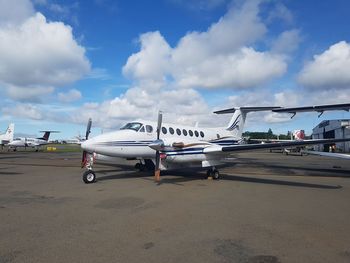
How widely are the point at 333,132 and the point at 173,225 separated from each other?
270 feet

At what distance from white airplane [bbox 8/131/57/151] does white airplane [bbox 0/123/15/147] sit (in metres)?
3.94

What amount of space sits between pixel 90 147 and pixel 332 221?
388 inches

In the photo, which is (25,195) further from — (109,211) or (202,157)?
(202,157)

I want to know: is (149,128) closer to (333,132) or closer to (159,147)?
(159,147)

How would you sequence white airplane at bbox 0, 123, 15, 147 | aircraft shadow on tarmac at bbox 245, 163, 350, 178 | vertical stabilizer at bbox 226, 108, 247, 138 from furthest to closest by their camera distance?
white airplane at bbox 0, 123, 15, 147 < vertical stabilizer at bbox 226, 108, 247, 138 < aircraft shadow on tarmac at bbox 245, 163, 350, 178

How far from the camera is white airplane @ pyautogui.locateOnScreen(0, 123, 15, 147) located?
170ft

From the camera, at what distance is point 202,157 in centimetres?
1552

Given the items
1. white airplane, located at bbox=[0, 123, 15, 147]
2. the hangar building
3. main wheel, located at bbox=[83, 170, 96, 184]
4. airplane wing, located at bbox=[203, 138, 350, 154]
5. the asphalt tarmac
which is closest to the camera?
the asphalt tarmac

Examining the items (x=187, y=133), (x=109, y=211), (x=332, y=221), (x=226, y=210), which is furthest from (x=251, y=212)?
(x=187, y=133)

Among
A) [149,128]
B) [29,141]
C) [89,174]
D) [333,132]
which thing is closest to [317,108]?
[149,128]

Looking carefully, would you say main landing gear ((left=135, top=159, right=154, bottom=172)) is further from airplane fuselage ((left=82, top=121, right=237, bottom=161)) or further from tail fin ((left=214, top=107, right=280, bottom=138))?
tail fin ((left=214, top=107, right=280, bottom=138))

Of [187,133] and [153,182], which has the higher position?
[187,133]

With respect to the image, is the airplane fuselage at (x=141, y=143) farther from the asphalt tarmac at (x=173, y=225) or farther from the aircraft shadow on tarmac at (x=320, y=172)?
the aircraft shadow on tarmac at (x=320, y=172)

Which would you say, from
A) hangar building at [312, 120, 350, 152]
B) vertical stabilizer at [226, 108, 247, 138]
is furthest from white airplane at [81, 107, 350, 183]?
hangar building at [312, 120, 350, 152]
